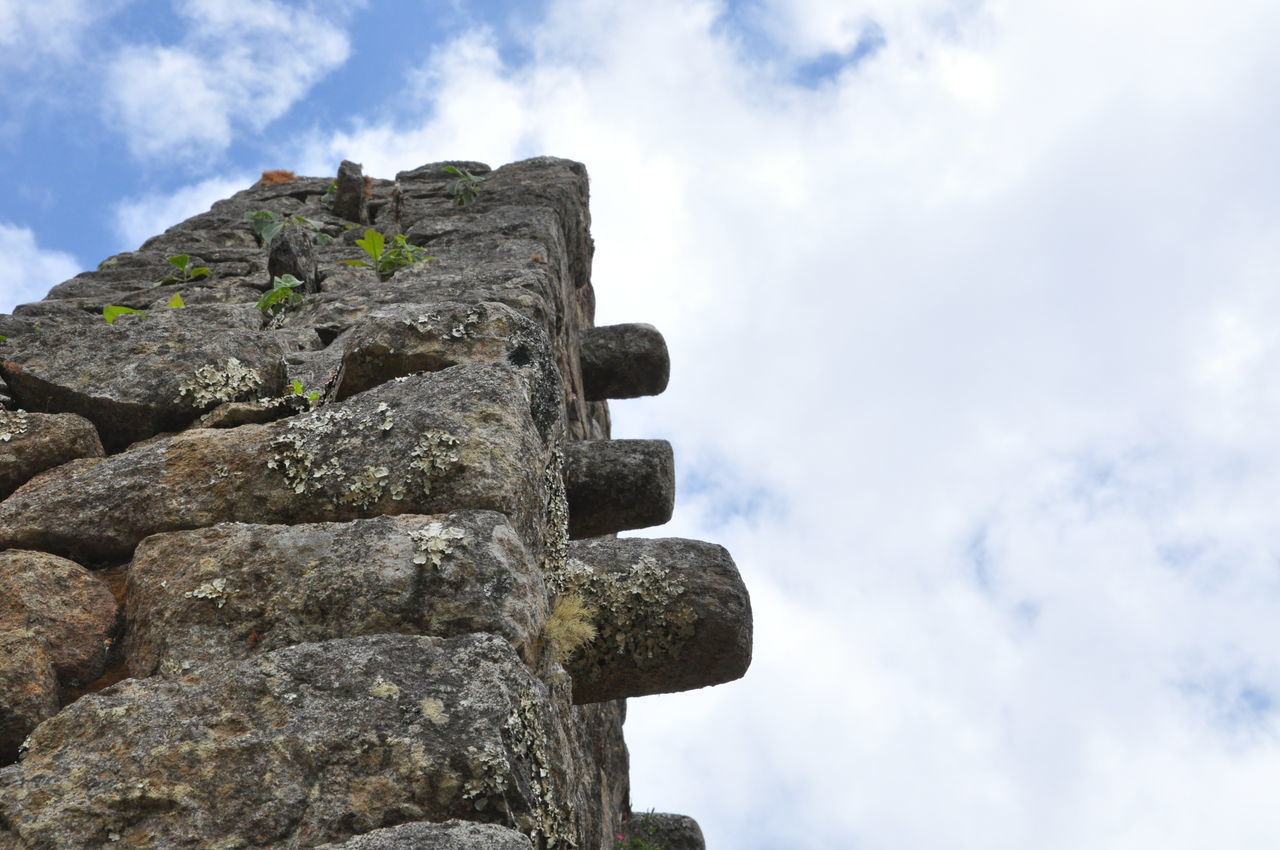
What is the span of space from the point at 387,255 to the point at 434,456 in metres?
2.18

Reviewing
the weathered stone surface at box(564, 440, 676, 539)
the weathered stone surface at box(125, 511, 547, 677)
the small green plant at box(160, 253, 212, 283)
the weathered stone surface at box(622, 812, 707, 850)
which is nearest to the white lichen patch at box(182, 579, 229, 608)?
the weathered stone surface at box(125, 511, 547, 677)

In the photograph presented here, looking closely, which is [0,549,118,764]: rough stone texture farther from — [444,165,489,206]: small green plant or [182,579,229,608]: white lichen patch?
[444,165,489,206]: small green plant

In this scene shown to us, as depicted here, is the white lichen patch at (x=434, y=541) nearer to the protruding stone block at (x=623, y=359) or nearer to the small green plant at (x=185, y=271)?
the small green plant at (x=185, y=271)

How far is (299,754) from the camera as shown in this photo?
1.62 meters

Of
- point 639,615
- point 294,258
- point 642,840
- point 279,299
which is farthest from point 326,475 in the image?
point 642,840

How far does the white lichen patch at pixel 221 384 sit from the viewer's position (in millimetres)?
2707

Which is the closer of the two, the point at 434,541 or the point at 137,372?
the point at 434,541

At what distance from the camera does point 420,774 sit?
160 cm

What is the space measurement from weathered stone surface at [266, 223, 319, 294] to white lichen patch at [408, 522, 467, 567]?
2.32 meters

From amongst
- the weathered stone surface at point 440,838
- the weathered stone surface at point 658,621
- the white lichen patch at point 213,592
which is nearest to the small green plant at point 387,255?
the weathered stone surface at point 658,621

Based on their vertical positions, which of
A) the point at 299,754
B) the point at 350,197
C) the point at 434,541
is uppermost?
the point at 350,197

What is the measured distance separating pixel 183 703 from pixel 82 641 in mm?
407

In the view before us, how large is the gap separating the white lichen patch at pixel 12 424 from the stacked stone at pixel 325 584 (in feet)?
0.08

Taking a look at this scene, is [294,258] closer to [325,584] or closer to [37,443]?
[37,443]
